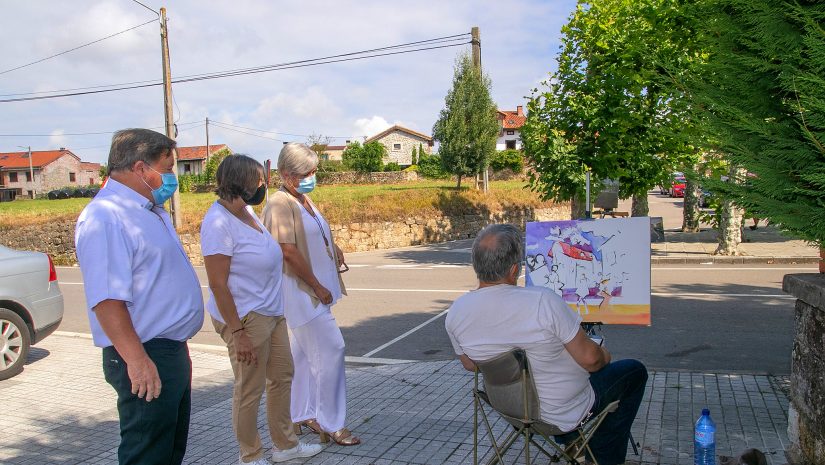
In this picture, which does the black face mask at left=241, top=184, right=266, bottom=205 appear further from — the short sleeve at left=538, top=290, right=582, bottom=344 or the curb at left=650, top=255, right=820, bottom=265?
the curb at left=650, top=255, right=820, bottom=265

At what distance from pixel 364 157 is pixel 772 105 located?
2697 inches

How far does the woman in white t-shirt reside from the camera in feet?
13.2

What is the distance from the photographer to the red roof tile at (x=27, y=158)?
10131 centimetres

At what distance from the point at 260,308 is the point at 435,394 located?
2.33 meters

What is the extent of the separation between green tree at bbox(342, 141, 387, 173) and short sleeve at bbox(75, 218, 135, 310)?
215 ft

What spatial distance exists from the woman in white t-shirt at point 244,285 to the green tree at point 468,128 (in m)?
29.7

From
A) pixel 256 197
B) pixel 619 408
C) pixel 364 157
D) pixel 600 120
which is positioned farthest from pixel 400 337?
pixel 364 157

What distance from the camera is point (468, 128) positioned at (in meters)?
34.2

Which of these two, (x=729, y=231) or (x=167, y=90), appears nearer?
(x=729, y=231)

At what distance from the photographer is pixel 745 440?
4531mm

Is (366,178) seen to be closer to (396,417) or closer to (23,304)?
(23,304)

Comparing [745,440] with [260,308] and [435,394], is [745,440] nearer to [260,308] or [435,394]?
[435,394]

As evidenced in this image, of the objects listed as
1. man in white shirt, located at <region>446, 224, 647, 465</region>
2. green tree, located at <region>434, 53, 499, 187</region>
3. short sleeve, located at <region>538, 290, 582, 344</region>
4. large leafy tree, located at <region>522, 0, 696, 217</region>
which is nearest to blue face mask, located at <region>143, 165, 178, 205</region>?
man in white shirt, located at <region>446, 224, 647, 465</region>

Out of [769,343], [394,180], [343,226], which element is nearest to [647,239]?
[769,343]
